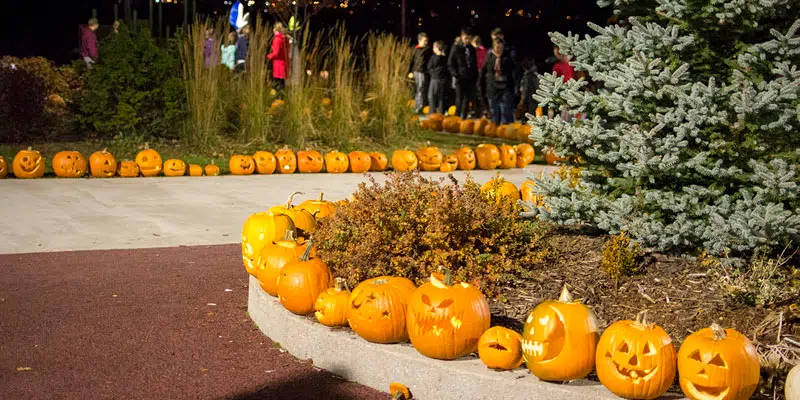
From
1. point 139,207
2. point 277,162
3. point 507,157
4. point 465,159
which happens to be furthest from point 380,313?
point 507,157

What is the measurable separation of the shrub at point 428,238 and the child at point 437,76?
15.2 metres

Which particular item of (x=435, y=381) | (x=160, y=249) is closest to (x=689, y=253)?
(x=435, y=381)

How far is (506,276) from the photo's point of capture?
510 cm

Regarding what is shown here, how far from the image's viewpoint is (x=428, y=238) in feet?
16.9

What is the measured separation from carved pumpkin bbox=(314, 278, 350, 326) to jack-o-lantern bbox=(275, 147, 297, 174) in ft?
23.4

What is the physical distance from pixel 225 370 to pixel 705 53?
120 inches

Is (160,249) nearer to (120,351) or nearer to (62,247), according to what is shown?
(62,247)

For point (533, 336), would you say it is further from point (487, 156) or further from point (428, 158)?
point (487, 156)

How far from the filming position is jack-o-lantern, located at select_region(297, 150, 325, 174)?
39.1 ft

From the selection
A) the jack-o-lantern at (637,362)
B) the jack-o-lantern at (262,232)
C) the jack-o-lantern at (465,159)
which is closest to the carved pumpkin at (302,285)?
the jack-o-lantern at (262,232)

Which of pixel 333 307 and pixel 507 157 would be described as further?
pixel 507 157

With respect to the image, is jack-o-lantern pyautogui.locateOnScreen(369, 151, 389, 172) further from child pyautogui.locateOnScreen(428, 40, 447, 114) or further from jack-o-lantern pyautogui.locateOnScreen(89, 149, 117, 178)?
child pyautogui.locateOnScreen(428, 40, 447, 114)

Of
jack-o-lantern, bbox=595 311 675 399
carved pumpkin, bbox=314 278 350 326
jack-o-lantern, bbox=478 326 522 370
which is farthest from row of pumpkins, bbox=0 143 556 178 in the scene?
jack-o-lantern, bbox=595 311 675 399

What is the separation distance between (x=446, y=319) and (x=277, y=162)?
26.2 feet
